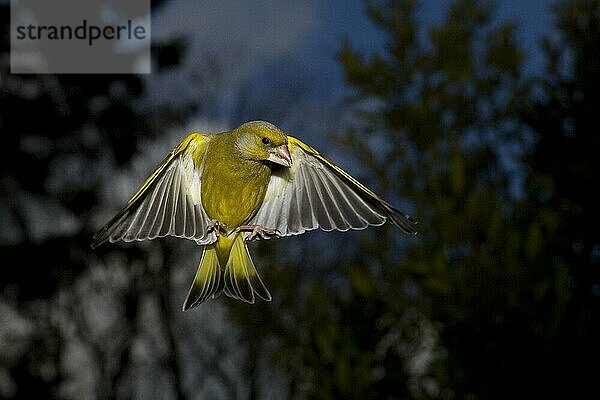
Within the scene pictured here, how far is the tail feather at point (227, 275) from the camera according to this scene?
0.61 metres

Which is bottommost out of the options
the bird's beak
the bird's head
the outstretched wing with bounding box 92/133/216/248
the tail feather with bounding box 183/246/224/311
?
the tail feather with bounding box 183/246/224/311

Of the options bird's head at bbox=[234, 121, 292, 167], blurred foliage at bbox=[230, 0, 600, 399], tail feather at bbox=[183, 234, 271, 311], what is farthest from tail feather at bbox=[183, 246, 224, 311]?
blurred foliage at bbox=[230, 0, 600, 399]

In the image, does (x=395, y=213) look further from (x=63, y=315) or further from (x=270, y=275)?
(x=63, y=315)

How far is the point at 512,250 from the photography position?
3.60 m

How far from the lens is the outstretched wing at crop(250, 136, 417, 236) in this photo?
68cm

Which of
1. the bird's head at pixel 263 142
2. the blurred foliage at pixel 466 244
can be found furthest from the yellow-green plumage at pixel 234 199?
the blurred foliage at pixel 466 244

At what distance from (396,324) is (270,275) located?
79 centimetres

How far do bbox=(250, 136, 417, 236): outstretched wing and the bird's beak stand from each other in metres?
0.07

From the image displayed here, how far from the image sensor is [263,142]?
0.60 m

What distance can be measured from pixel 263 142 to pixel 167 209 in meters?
0.12

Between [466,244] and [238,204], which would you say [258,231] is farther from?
[466,244]

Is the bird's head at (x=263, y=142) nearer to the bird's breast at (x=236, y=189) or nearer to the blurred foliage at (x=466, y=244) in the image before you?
the bird's breast at (x=236, y=189)

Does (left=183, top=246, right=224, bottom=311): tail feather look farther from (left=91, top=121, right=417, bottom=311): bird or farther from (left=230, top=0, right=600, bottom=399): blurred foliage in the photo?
(left=230, top=0, right=600, bottom=399): blurred foliage

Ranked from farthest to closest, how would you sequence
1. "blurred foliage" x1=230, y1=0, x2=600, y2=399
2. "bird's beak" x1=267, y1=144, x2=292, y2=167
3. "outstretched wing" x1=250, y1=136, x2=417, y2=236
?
"blurred foliage" x1=230, y1=0, x2=600, y2=399
"outstretched wing" x1=250, y1=136, x2=417, y2=236
"bird's beak" x1=267, y1=144, x2=292, y2=167
